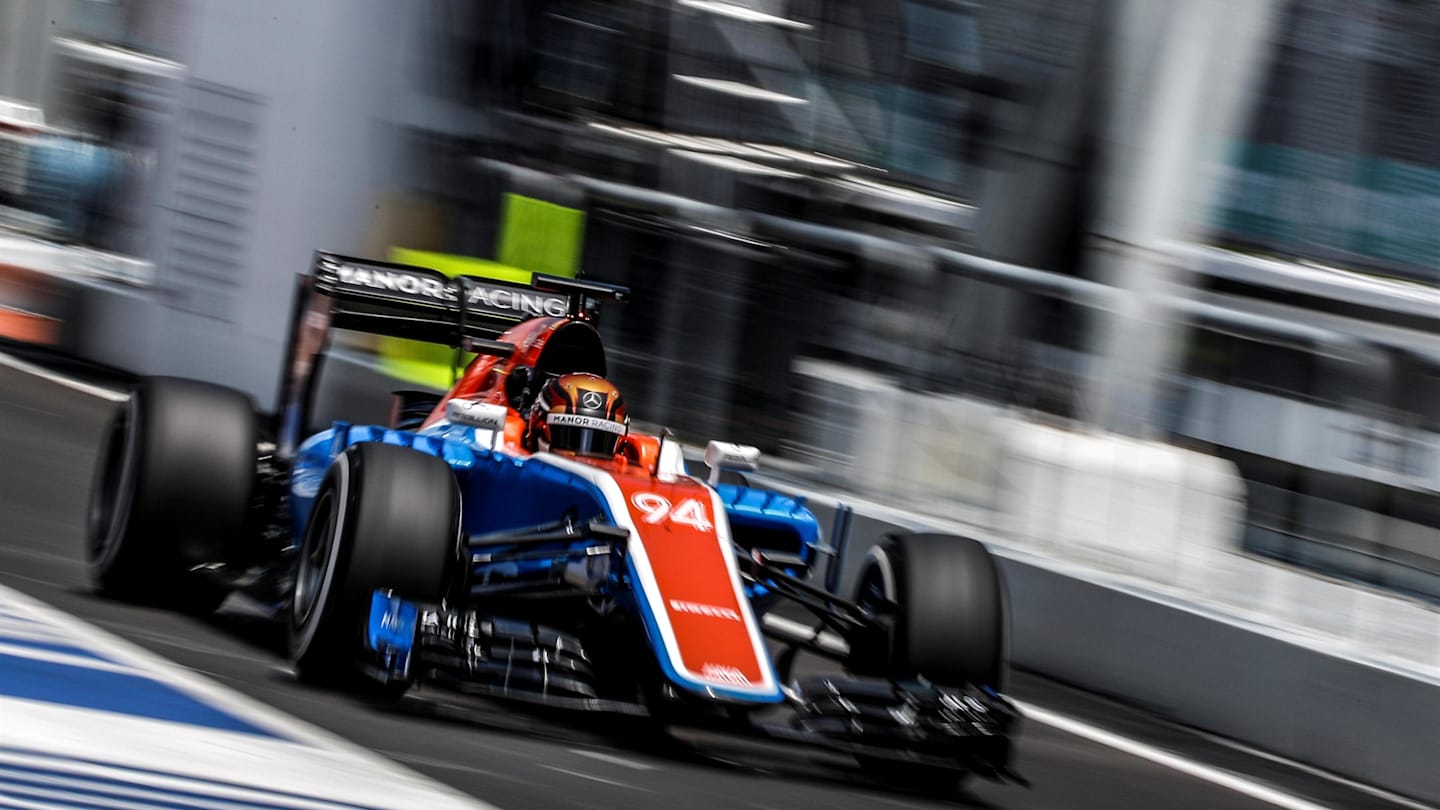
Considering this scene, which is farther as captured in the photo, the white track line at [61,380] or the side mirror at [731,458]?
the white track line at [61,380]

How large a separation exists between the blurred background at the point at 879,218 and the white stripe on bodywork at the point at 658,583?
344 cm

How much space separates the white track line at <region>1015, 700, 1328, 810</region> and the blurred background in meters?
1.25

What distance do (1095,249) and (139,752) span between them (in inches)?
264

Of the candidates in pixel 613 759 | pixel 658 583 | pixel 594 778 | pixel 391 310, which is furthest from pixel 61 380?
pixel 594 778

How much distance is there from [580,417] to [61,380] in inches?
329

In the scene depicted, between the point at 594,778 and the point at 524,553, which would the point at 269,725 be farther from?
the point at 524,553

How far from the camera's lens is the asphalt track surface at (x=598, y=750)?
5.86 m

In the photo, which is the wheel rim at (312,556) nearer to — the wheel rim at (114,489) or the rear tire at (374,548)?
the rear tire at (374,548)

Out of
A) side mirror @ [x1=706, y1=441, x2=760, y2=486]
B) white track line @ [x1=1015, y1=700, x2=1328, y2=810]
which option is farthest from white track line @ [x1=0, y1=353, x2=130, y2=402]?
white track line @ [x1=1015, y1=700, x2=1328, y2=810]

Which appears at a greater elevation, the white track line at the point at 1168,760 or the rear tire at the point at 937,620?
the rear tire at the point at 937,620

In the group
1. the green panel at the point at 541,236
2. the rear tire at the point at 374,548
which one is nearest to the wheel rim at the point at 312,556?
the rear tire at the point at 374,548

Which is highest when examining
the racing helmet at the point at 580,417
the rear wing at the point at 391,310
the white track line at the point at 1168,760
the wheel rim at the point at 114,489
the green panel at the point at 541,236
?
the green panel at the point at 541,236

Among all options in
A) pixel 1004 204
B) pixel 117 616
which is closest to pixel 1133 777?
pixel 117 616

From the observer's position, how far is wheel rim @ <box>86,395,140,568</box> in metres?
7.56
